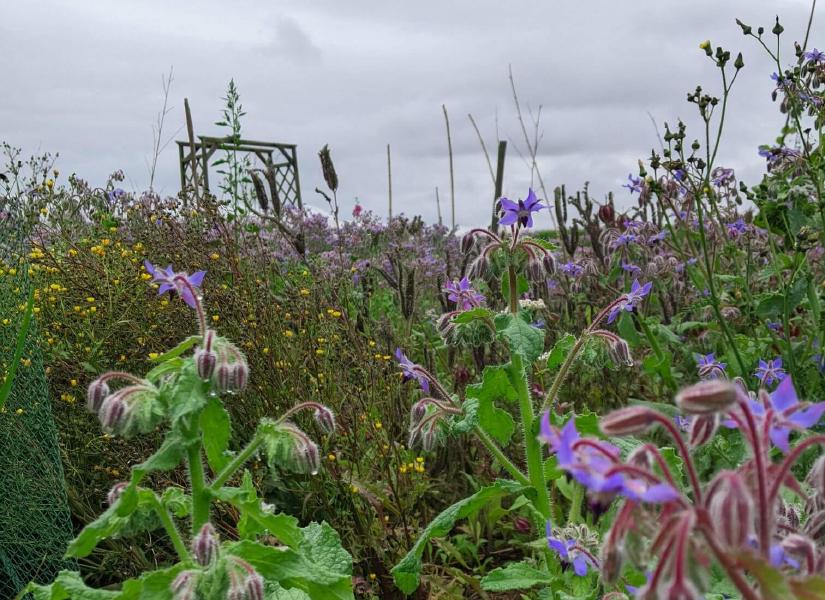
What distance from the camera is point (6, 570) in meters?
2.81

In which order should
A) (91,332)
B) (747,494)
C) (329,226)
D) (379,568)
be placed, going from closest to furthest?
(747,494) < (379,568) < (91,332) < (329,226)

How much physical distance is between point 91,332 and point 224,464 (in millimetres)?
2156

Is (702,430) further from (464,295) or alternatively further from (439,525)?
(464,295)

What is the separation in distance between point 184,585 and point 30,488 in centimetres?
179

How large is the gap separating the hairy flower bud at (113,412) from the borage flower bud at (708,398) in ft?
3.27

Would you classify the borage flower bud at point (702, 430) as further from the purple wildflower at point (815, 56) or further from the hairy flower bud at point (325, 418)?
the purple wildflower at point (815, 56)

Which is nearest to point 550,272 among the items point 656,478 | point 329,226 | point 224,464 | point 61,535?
point 224,464

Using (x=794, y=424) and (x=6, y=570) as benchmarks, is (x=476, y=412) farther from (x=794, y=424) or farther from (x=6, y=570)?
(x=6, y=570)

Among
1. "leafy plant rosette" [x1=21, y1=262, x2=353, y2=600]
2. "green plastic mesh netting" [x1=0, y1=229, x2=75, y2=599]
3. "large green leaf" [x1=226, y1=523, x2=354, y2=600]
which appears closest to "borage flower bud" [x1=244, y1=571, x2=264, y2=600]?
"leafy plant rosette" [x1=21, y1=262, x2=353, y2=600]

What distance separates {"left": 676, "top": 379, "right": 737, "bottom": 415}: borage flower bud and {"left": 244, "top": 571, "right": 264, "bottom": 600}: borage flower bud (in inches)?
32.1

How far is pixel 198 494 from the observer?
156 centimetres

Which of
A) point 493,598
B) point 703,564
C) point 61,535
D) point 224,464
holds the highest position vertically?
point 703,564

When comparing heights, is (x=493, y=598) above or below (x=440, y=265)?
below

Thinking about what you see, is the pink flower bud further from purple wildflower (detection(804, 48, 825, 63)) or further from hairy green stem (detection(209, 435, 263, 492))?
purple wildflower (detection(804, 48, 825, 63))
